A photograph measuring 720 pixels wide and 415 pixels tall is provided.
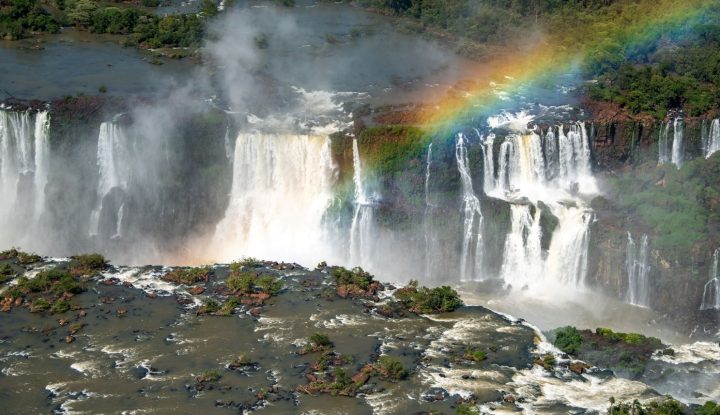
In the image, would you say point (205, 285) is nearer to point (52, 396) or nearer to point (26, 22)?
point (52, 396)

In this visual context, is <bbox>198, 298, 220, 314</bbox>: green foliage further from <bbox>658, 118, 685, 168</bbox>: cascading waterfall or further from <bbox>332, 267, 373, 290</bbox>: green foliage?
<bbox>658, 118, 685, 168</bbox>: cascading waterfall

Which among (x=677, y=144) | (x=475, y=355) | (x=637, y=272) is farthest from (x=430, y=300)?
(x=677, y=144)

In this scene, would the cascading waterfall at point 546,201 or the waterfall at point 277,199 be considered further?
the waterfall at point 277,199

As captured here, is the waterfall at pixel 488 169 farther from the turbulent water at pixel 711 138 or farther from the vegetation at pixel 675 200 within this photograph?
the turbulent water at pixel 711 138

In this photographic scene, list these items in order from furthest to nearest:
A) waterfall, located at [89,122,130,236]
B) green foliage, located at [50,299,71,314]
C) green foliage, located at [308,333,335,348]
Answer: waterfall, located at [89,122,130,236], green foliage, located at [50,299,71,314], green foliage, located at [308,333,335,348]

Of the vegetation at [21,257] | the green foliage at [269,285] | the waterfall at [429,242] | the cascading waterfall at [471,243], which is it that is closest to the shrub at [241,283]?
the green foliage at [269,285]

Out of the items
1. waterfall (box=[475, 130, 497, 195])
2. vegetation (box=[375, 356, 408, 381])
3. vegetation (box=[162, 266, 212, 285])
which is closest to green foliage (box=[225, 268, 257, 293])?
vegetation (box=[162, 266, 212, 285])
